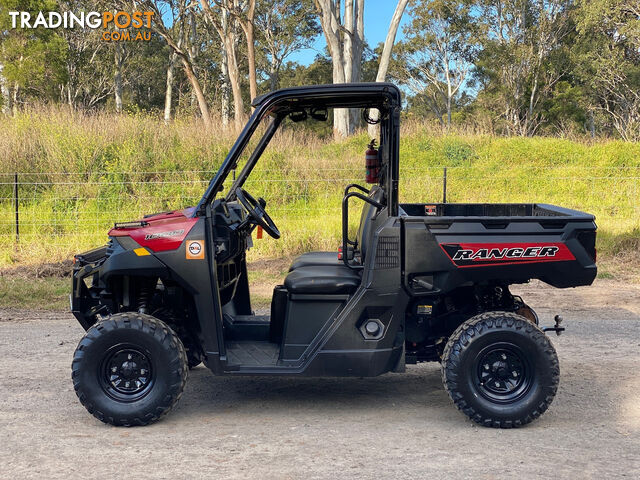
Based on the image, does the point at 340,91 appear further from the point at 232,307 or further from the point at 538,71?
the point at 538,71

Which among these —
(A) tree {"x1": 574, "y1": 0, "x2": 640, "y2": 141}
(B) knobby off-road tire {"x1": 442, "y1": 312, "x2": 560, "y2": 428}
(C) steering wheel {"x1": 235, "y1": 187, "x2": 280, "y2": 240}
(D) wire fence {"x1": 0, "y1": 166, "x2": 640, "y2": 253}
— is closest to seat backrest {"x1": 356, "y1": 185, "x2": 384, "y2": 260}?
(C) steering wheel {"x1": 235, "y1": 187, "x2": 280, "y2": 240}

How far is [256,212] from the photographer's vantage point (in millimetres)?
5105

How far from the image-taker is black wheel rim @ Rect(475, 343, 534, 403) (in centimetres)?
484

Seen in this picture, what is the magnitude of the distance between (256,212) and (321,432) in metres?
1.57

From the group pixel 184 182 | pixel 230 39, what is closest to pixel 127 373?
pixel 184 182

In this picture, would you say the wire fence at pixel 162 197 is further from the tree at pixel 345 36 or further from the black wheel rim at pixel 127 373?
the tree at pixel 345 36

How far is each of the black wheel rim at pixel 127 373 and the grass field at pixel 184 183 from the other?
769 centimetres

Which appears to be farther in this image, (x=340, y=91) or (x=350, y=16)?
(x=350, y=16)

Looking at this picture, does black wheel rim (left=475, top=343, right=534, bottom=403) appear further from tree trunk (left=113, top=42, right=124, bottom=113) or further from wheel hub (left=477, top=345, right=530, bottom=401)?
tree trunk (left=113, top=42, right=124, bottom=113)

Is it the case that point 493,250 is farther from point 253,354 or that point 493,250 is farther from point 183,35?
point 183,35

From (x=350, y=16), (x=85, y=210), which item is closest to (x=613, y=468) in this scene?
(x=85, y=210)

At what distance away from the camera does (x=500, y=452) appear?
4355 millimetres

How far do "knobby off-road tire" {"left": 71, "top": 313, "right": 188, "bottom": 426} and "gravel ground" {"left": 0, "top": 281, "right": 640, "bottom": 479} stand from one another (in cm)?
12

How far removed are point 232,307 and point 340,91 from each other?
76.6 inches
